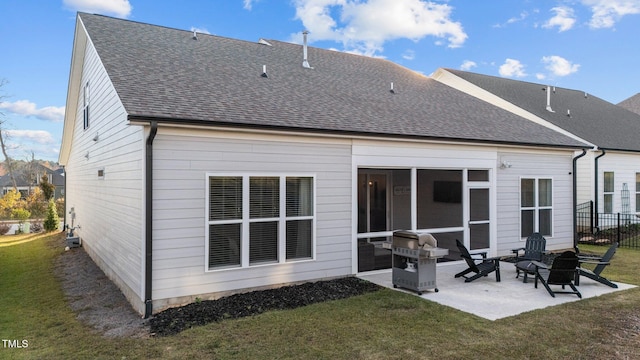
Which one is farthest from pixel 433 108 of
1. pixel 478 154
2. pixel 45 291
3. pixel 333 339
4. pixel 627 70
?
pixel 627 70

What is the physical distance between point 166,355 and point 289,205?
3.29 metres

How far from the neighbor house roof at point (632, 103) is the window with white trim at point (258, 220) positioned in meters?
24.6

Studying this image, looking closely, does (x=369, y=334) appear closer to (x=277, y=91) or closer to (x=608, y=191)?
(x=277, y=91)

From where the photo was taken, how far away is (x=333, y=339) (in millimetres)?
4754

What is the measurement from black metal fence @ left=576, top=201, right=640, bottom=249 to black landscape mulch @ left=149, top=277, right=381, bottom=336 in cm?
978

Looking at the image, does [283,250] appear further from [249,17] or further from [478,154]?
[249,17]

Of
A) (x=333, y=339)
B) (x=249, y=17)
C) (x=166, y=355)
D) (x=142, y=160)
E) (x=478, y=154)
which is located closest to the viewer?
(x=166, y=355)

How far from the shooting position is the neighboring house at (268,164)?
20.0 feet

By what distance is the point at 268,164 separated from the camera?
268 inches

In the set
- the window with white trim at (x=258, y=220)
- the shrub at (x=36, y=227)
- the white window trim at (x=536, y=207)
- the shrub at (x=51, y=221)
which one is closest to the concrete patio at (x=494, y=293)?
the window with white trim at (x=258, y=220)

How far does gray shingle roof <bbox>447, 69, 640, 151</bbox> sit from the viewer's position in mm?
15289

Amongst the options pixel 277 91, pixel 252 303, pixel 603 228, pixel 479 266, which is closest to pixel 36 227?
pixel 277 91

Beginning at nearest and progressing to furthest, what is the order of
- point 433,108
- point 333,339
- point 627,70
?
point 333,339
point 433,108
point 627,70

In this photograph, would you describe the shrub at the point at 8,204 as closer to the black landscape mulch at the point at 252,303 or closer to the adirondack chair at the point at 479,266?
the black landscape mulch at the point at 252,303
